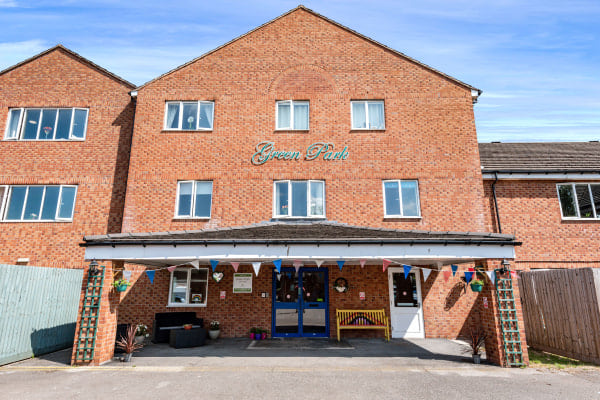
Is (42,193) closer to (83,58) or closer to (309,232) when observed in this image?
(83,58)

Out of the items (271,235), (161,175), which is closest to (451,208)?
(271,235)

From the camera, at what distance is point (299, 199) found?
40.2 ft

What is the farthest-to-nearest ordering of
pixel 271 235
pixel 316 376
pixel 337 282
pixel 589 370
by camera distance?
pixel 337 282, pixel 271 235, pixel 589 370, pixel 316 376

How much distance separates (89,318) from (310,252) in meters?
5.43

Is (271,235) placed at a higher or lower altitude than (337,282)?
higher

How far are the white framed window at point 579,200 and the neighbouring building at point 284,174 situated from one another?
0.05 metres

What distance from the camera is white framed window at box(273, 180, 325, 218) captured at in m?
12.1

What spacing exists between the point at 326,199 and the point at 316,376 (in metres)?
6.37

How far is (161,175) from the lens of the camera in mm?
12367

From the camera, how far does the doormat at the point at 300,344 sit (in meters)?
9.73

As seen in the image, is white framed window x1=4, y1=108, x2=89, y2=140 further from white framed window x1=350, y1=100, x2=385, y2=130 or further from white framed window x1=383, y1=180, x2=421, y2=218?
white framed window x1=383, y1=180, x2=421, y2=218

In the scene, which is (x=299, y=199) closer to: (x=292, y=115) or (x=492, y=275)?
(x=292, y=115)

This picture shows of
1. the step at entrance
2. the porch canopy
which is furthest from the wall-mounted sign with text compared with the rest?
the step at entrance

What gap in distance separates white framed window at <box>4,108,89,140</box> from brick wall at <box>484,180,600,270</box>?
16.0m
